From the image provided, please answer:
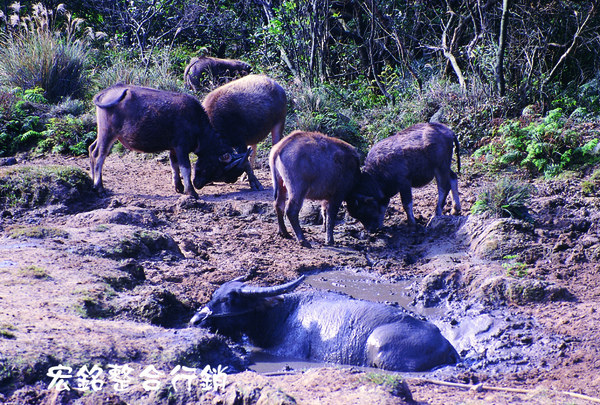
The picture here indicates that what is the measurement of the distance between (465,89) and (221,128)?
15.7 ft

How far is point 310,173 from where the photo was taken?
7691 mm

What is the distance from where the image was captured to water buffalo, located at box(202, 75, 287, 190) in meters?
10.3

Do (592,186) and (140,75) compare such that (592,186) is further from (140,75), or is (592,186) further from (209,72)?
(140,75)

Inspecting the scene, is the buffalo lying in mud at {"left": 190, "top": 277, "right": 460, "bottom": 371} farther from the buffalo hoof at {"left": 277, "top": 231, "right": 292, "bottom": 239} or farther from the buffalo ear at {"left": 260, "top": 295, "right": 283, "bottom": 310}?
the buffalo hoof at {"left": 277, "top": 231, "right": 292, "bottom": 239}

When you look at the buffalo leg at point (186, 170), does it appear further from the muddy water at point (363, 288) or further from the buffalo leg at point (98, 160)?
the muddy water at point (363, 288)

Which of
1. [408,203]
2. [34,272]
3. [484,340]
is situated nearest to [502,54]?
[408,203]

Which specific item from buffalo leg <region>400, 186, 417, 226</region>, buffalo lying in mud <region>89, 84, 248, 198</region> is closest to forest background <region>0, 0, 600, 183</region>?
buffalo leg <region>400, 186, 417, 226</region>

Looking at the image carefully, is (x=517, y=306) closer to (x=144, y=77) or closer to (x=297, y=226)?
(x=297, y=226)

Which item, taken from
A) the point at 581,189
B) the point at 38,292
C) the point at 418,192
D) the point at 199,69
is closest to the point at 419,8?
the point at 199,69

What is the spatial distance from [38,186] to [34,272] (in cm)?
422

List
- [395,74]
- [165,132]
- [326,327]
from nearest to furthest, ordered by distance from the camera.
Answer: [326,327] → [165,132] → [395,74]

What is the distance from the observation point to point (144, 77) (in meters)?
14.4

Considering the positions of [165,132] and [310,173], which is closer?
[310,173]

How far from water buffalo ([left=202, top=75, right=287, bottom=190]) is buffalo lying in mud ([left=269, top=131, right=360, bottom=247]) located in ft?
7.83
